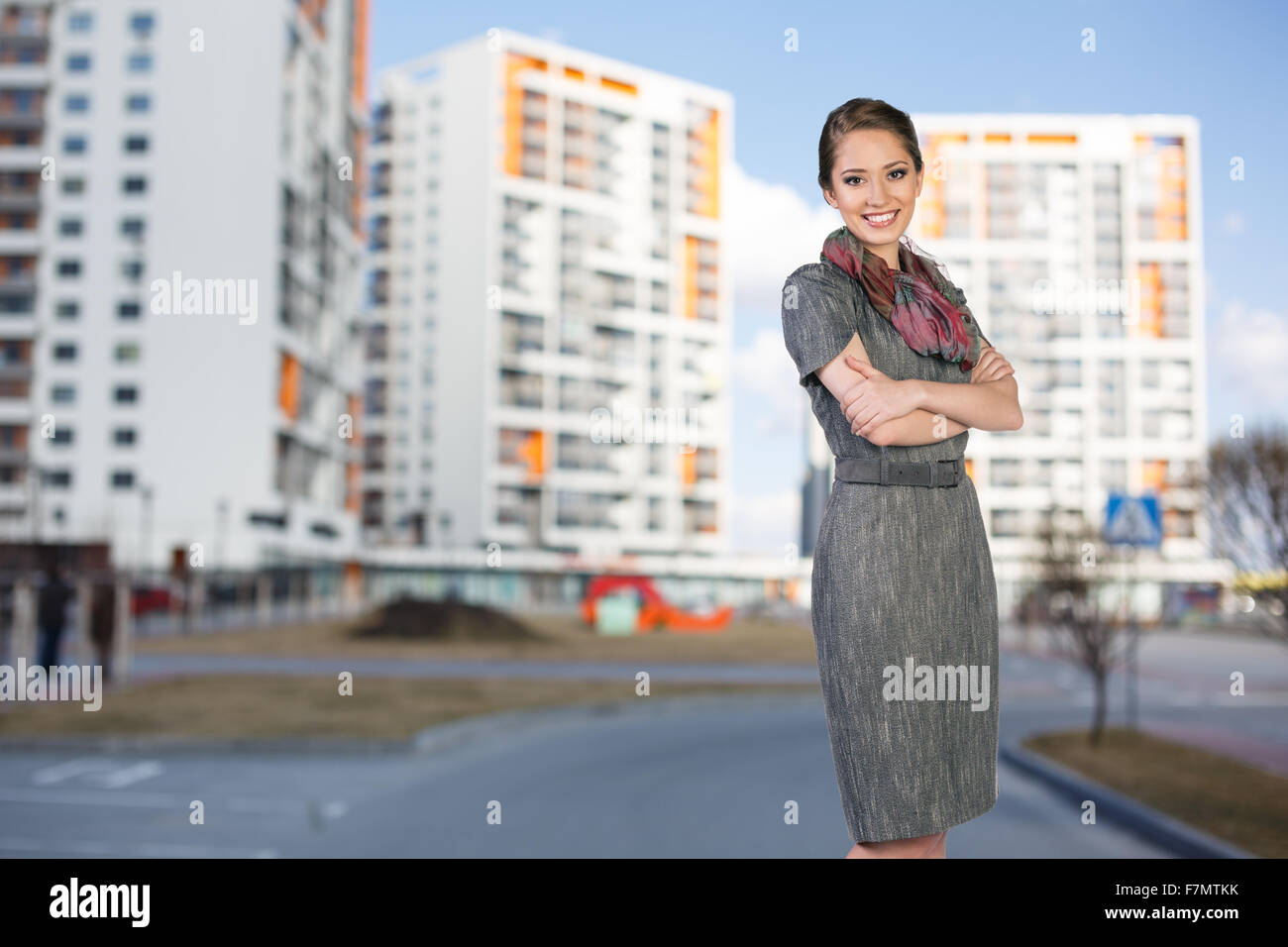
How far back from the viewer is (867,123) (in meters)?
2.23

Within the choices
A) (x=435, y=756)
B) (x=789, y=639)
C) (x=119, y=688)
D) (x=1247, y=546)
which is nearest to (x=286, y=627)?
(x=789, y=639)

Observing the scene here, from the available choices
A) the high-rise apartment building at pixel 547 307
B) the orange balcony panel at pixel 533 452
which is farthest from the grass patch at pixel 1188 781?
the orange balcony panel at pixel 533 452

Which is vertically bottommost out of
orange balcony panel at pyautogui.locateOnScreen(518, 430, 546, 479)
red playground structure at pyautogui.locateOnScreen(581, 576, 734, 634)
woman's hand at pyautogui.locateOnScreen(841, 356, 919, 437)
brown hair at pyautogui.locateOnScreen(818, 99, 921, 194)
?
red playground structure at pyautogui.locateOnScreen(581, 576, 734, 634)

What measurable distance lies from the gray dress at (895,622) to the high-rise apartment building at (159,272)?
168 ft

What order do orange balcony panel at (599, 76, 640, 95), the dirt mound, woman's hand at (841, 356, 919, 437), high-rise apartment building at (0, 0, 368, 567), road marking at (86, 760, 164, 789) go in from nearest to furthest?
woman's hand at (841, 356, 919, 437) → road marking at (86, 760, 164, 789) → the dirt mound → high-rise apartment building at (0, 0, 368, 567) → orange balcony panel at (599, 76, 640, 95)

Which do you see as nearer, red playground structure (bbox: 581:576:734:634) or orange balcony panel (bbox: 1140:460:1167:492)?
red playground structure (bbox: 581:576:734:634)

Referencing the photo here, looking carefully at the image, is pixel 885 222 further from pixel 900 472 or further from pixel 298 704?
pixel 298 704

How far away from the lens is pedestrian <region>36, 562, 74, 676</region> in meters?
16.4

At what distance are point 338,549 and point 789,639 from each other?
33.0 meters

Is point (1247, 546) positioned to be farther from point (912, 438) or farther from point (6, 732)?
point (6, 732)

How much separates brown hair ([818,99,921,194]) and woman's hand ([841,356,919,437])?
46cm

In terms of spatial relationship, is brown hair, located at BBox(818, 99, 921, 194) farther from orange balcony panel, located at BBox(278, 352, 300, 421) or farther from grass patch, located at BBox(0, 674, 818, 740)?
orange balcony panel, located at BBox(278, 352, 300, 421)

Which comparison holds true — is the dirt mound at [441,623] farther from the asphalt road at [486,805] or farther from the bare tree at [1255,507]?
the bare tree at [1255,507]

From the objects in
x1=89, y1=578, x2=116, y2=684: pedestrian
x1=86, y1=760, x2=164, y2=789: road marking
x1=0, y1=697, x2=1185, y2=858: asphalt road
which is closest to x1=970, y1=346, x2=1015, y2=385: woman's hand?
Result: x1=0, y1=697, x2=1185, y2=858: asphalt road
